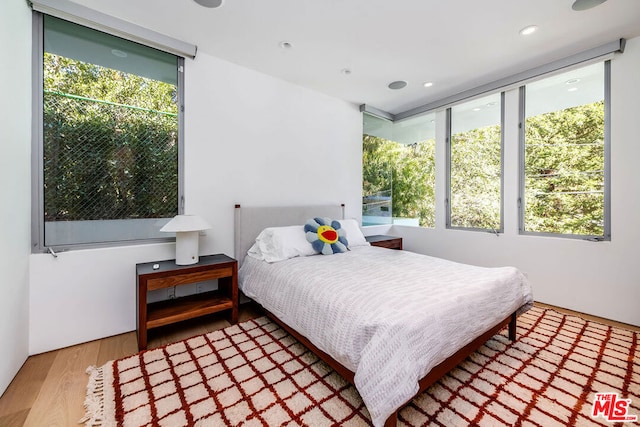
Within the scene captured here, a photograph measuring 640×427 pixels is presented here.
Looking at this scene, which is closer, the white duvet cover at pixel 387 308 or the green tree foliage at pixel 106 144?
the white duvet cover at pixel 387 308

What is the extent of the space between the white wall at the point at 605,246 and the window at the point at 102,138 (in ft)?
12.3

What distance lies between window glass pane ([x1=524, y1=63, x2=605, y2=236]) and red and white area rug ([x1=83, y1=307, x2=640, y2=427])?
1.25 meters

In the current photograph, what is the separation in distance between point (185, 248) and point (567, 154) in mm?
3981

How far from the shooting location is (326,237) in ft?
9.37

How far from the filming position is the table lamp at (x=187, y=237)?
2.25 m

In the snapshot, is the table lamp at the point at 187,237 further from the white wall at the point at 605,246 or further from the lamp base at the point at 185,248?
the white wall at the point at 605,246

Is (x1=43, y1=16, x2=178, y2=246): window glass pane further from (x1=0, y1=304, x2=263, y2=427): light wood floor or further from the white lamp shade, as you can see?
(x1=0, y1=304, x2=263, y2=427): light wood floor

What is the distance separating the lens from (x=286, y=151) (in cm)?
334

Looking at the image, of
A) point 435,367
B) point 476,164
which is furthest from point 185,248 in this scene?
point 476,164

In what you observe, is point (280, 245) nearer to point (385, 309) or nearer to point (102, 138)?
point (385, 309)

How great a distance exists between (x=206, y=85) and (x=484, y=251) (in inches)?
150

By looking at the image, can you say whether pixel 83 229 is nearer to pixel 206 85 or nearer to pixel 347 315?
pixel 206 85

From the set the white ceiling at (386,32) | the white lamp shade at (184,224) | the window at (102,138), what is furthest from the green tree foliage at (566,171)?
the window at (102,138)

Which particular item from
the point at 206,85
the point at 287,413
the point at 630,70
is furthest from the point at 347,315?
the point at 630,70
